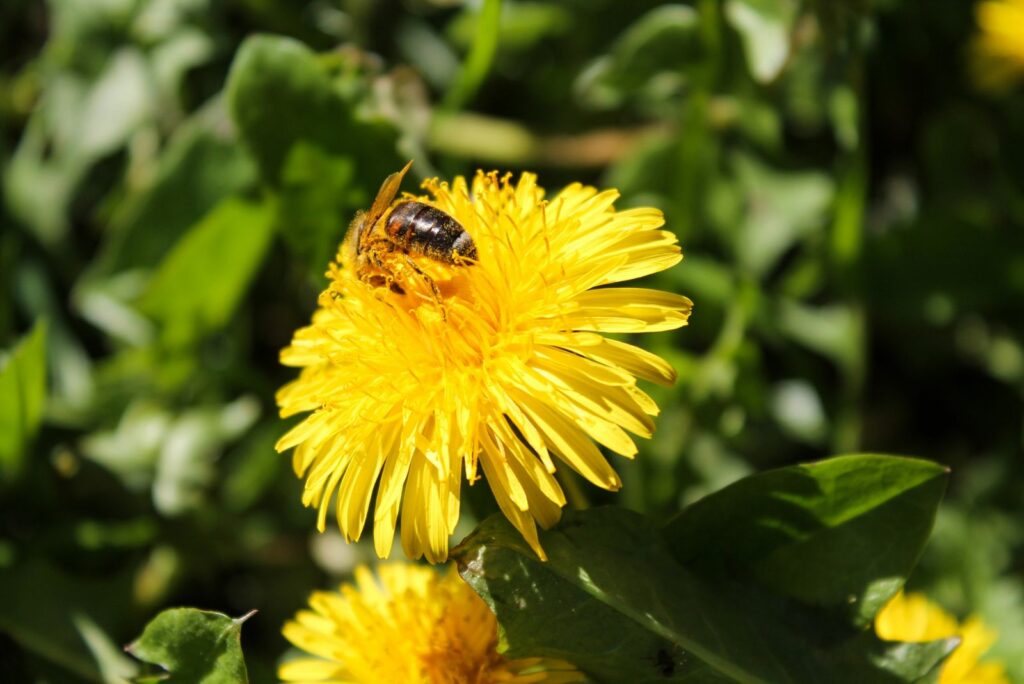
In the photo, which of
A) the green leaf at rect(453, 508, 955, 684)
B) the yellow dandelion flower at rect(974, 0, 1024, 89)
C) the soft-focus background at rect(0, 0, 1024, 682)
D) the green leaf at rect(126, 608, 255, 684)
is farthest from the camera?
the yellow dandelion flower at rect(974, 0, 1024, 89)

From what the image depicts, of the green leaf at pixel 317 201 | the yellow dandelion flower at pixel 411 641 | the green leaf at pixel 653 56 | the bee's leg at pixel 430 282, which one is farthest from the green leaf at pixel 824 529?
the green leaf at pixel 653 56

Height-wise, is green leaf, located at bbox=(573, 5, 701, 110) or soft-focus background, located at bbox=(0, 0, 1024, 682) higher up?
green leaf, located at bbox=(573, 5, 701, 110)

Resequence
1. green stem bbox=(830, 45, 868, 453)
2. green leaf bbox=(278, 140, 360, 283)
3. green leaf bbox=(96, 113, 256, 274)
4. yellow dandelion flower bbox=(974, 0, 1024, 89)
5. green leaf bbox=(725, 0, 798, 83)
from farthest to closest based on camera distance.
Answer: yellow dandelion flower bbox=(974, 0, 1024, 89) < green leaf bbox=(96, 113, 256, 274) < green stem bbox=(830, 45, 868, 453) < green leaf bbox=(278, 140, 360, 283) < green leaf bbox=(725, 0, 798, 83)

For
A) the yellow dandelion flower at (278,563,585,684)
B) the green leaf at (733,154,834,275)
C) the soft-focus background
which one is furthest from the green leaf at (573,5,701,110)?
the yellow dandelion flower at (278,563,585,684)

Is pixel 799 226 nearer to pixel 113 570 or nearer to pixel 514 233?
pixel 514 233

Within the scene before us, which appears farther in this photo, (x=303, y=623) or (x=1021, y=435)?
(x=1021, y=435)

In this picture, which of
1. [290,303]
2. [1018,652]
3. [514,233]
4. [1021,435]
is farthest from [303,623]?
[1021,435]

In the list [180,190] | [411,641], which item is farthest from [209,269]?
[411,641]

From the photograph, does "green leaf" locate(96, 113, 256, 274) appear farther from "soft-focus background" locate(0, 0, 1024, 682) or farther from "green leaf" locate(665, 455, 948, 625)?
"green leaf" locate(665, 455, 948, 625)
